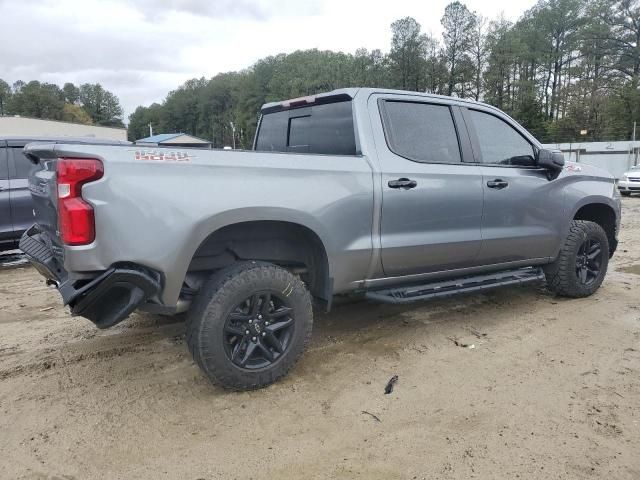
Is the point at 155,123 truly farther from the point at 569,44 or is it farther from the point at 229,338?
the point at 229,338

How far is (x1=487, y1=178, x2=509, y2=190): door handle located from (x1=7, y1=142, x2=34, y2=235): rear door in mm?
5970

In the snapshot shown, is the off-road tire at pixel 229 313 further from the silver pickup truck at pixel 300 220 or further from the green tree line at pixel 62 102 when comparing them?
the green tree line at pixel 62 102

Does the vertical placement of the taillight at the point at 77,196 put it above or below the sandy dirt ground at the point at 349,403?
above

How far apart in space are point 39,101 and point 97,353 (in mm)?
113088

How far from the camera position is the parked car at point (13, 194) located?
6.90 meters

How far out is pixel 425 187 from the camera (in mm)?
3834

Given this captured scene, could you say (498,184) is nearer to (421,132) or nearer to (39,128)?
(421,132)

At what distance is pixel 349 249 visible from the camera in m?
3.51

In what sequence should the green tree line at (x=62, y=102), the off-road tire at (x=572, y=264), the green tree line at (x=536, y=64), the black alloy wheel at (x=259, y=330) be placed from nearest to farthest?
the black alloy wheel at (x=259, y=330) < the off-road tire at (x=572, y=264) < the green tree line at (x=536, y=64) < the green tree line at (x=62, y=102)

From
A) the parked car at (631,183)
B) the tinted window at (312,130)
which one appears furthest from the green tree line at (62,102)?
the tinted window at (312,130)

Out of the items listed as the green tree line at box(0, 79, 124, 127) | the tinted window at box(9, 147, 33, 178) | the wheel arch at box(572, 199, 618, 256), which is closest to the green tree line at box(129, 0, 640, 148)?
the wheel arch at box(572, 199, 618, 256)

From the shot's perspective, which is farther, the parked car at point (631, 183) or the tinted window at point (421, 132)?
the parked car at point (631, 183)

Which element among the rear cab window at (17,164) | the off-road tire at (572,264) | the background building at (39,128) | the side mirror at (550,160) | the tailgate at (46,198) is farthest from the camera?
the background building at (39,128)

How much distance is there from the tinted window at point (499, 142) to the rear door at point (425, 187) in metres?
0.23
